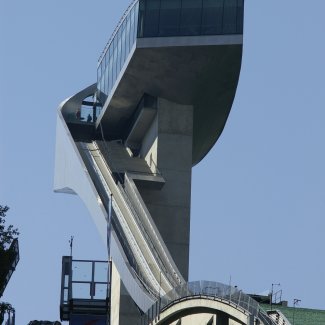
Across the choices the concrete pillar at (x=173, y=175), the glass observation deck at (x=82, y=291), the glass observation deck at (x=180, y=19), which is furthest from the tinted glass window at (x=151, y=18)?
the glass observation deck at (x=82, y=291)

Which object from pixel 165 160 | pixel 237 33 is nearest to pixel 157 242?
pixel 165 160

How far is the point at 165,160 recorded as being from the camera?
64938 millimetres

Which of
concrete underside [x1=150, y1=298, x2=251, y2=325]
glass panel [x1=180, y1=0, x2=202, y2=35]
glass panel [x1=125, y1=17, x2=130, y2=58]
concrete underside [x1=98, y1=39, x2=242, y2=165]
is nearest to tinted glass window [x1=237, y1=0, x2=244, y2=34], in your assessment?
concrete underside [x1=98, y1=39, x2=242, y2=165]

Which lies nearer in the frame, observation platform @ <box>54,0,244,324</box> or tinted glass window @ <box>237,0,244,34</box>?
observation platform @ <box>54,0,244,324</box>

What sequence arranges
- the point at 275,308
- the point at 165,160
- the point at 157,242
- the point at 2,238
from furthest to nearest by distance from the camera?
the point at 165,160
the point at 157,242
the point at 275,308
the point at 2,238

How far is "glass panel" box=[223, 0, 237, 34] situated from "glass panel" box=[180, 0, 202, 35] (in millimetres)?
1119

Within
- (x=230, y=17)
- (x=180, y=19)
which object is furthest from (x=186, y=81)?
(x=230, y=17)

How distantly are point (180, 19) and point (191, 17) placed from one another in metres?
0.51

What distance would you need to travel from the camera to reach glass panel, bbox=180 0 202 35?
62469mm

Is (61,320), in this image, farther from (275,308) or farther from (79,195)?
(79,195)

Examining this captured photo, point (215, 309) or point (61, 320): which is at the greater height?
point (215, 309)

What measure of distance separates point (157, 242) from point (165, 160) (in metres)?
5.30

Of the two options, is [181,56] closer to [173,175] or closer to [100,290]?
[173,175]

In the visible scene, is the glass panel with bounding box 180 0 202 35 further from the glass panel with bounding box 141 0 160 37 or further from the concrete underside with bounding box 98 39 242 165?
the glass panel with bounding box 141 0 160 37
